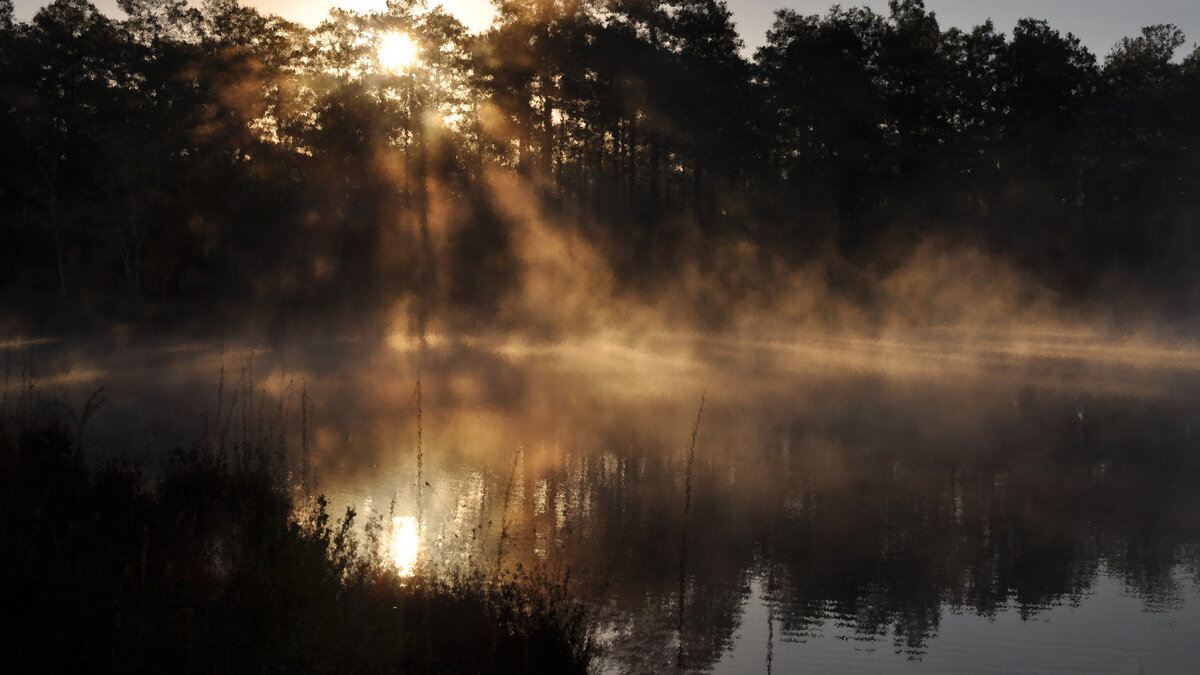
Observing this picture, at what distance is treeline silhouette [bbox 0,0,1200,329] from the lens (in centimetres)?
4491

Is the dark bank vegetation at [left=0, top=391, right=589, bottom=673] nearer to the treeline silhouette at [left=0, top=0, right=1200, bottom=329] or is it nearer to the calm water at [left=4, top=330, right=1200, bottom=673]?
the calm water at [left=4, top=330, right=1200, bottom=673]

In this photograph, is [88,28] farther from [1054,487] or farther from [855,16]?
[1054,487]

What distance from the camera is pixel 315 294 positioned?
44.3 metres

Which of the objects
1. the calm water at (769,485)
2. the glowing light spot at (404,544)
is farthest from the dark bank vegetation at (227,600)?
the calm water at (769,485)

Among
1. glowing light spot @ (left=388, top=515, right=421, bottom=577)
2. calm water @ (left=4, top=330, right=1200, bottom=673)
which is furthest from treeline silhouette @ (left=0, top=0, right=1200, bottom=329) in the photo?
glowing light spot @ (left=388, top=515, right=421, bottom=577)

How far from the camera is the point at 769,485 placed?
16188mm

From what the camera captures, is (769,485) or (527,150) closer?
(769,485)

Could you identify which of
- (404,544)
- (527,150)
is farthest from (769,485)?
(527,150)

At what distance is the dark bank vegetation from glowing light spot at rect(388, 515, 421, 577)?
8.5 inches

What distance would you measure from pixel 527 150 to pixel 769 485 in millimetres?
41038

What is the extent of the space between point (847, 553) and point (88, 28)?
44567 mm

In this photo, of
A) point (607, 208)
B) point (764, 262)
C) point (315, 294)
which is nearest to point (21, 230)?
point (315, 294)

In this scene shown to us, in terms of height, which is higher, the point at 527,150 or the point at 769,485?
the point at 527,150

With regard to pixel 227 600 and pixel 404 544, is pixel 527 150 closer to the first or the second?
pixel 404 544
